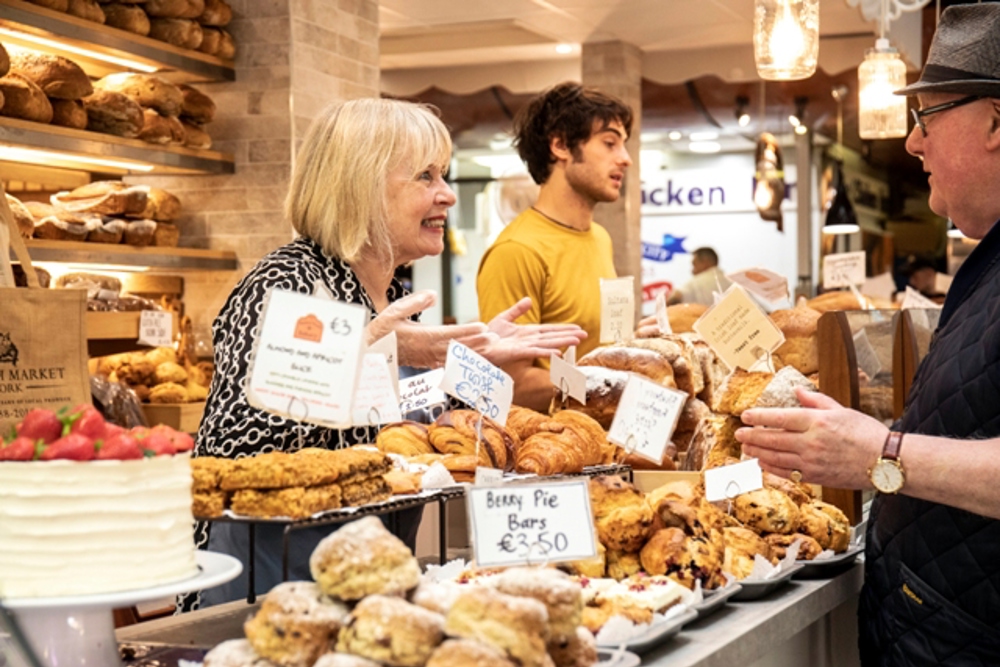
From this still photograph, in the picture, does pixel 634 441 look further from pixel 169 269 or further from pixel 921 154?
pixel 169 269

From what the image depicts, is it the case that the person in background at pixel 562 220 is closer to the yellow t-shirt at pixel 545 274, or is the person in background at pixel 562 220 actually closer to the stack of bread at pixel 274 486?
the yellow t-shirt at pixel 545 274

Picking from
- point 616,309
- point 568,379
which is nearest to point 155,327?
point 616,309

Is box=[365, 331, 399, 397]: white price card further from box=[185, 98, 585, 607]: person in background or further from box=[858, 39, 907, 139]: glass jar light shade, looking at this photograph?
box=[858, 39, 907, 139]: glass jar light shade

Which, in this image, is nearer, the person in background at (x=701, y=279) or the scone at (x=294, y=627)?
the scone at (x=294, y=627)

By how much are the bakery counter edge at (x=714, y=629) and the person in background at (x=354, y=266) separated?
37cm

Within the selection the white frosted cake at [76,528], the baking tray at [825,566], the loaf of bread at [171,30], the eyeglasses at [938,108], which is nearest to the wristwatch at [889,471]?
the baking tray at [825,566]

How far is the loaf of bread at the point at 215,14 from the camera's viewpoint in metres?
5.86

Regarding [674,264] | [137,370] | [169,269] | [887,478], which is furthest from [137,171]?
[674,264]

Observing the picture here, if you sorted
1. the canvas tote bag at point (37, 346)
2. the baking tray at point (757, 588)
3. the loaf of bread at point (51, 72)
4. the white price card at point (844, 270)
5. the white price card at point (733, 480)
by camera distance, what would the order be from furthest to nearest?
the white price card at point (844, 270) → the loaf of bread at point (51, 72) → the canvas tote bag at point (37, 346) → the white price card at point (733, 480) → the baking tray at point (757, 588)

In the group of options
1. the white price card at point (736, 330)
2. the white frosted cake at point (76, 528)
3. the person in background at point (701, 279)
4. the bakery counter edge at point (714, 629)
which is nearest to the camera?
the white frosted cake at point (76, 528)

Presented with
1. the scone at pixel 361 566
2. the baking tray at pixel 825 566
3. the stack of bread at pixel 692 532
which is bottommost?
the baking tray at pixel 825 566

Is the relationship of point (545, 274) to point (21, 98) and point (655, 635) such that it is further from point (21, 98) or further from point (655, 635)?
point (655, 635)

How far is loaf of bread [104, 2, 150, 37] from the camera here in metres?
5.41

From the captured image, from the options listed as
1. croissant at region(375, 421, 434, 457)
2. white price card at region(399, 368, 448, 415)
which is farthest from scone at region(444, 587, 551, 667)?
white price card at region(399, 368, 448, 415)
